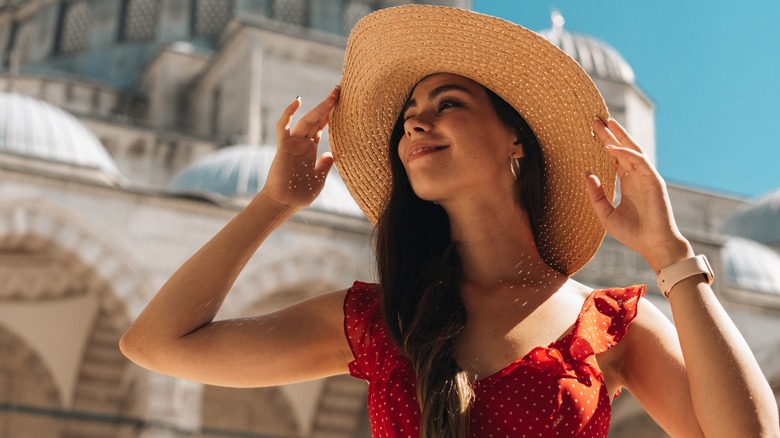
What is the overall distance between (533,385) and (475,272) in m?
0.27

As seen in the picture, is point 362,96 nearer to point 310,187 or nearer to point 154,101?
point 310,187

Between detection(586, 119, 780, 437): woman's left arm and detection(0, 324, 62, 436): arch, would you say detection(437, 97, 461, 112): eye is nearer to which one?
detection(586, 119, 780, 437): woman's left arm

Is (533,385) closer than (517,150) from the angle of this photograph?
Yes

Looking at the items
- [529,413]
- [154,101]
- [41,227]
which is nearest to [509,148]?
[529,413]

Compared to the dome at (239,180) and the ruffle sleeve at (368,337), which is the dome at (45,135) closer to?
the dome at (239,180)

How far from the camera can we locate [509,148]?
172cm

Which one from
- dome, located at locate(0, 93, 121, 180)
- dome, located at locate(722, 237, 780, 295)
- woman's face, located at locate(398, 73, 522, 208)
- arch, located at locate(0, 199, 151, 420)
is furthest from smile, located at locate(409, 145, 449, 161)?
dome, located at locate(722, 237, 780, 295)

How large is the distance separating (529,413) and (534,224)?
398 mm

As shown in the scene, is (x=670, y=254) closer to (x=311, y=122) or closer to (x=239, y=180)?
(x=311, y=122)

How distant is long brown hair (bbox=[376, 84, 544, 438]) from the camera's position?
4.63 feet

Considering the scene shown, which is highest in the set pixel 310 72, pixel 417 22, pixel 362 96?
pixel 417 22

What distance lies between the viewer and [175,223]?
32.6 feet

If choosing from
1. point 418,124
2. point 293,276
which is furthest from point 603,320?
point 293,276

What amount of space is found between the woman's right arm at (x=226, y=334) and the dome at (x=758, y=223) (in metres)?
15.8
